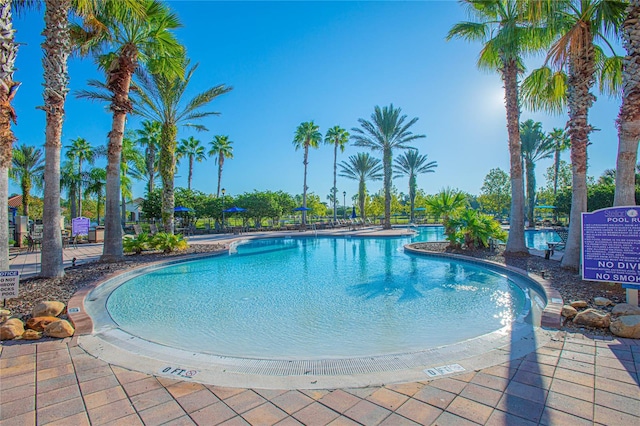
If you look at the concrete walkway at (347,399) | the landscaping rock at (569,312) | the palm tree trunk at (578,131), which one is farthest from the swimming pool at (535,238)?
the concrete walkway at (347,399)

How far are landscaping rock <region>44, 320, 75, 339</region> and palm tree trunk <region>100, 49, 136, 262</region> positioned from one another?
6.74 metres

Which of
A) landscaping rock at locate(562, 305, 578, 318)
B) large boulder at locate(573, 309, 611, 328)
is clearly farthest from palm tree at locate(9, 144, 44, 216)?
large boulder at locate(573, 309, 611, 328)

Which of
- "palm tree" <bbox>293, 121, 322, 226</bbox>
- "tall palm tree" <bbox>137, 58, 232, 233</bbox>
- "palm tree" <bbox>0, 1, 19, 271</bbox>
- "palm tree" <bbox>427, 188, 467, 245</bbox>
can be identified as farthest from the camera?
"palm tree" <bbox>293, 121, 322, 226</bbox>

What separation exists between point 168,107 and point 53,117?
6.39 m

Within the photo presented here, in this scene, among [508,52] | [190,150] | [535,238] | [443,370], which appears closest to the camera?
[443,370]

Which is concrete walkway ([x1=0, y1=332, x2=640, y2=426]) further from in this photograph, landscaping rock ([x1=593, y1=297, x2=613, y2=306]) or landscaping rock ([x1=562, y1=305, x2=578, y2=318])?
landscaping rock ([x1=593, y1=297, x2=613, y2=306])

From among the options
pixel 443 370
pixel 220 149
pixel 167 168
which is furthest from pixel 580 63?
pixel 220 149

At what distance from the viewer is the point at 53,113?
7254 millimetres

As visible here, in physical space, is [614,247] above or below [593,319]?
above

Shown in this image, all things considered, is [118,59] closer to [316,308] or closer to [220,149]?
[316,308]

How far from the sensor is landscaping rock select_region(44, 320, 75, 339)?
3.97m

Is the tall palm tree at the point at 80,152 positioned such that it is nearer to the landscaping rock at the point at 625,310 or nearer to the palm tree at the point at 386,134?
the palm tree at the point at 386,134

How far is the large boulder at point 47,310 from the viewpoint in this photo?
182 inches

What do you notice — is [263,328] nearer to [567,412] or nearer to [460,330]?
[460,330]
